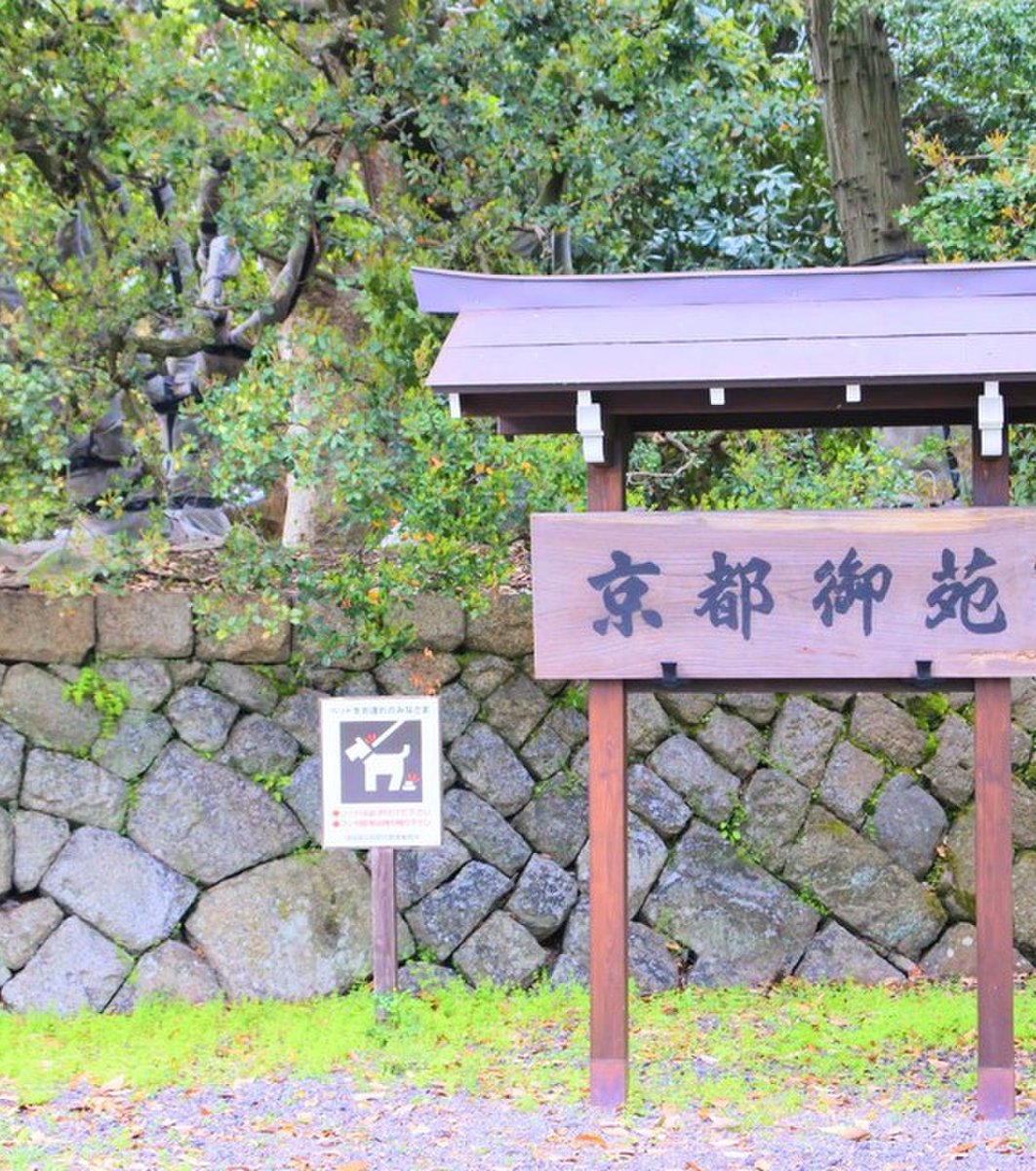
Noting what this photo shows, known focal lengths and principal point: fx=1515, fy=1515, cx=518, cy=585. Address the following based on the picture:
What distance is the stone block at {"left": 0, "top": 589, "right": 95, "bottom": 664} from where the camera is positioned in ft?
30.1

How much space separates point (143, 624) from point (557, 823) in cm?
279

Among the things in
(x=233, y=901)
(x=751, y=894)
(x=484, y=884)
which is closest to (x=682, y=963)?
(x=751, y=894)

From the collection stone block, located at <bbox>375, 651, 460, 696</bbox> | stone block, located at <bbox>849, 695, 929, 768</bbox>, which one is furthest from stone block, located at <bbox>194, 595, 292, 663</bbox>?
stone block, located at <bbox>849, 695, 929, 768</bbox>

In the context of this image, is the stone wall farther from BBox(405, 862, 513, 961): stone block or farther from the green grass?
the green grass

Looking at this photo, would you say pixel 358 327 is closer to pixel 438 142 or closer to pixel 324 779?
pixel 438 142

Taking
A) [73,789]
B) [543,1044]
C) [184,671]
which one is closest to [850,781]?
[543,1044]

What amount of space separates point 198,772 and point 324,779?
5.47 ft

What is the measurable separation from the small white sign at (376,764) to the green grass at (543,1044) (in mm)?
1003

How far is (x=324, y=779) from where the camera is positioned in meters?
7.75

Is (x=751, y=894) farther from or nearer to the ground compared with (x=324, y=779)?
nearer to the ground

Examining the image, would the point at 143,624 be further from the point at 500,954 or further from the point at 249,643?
the point at 500,954

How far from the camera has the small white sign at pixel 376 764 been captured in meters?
7.68

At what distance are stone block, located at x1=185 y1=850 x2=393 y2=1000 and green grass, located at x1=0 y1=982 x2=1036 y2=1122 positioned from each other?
0.18 meters

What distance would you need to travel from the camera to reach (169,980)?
888 cm
